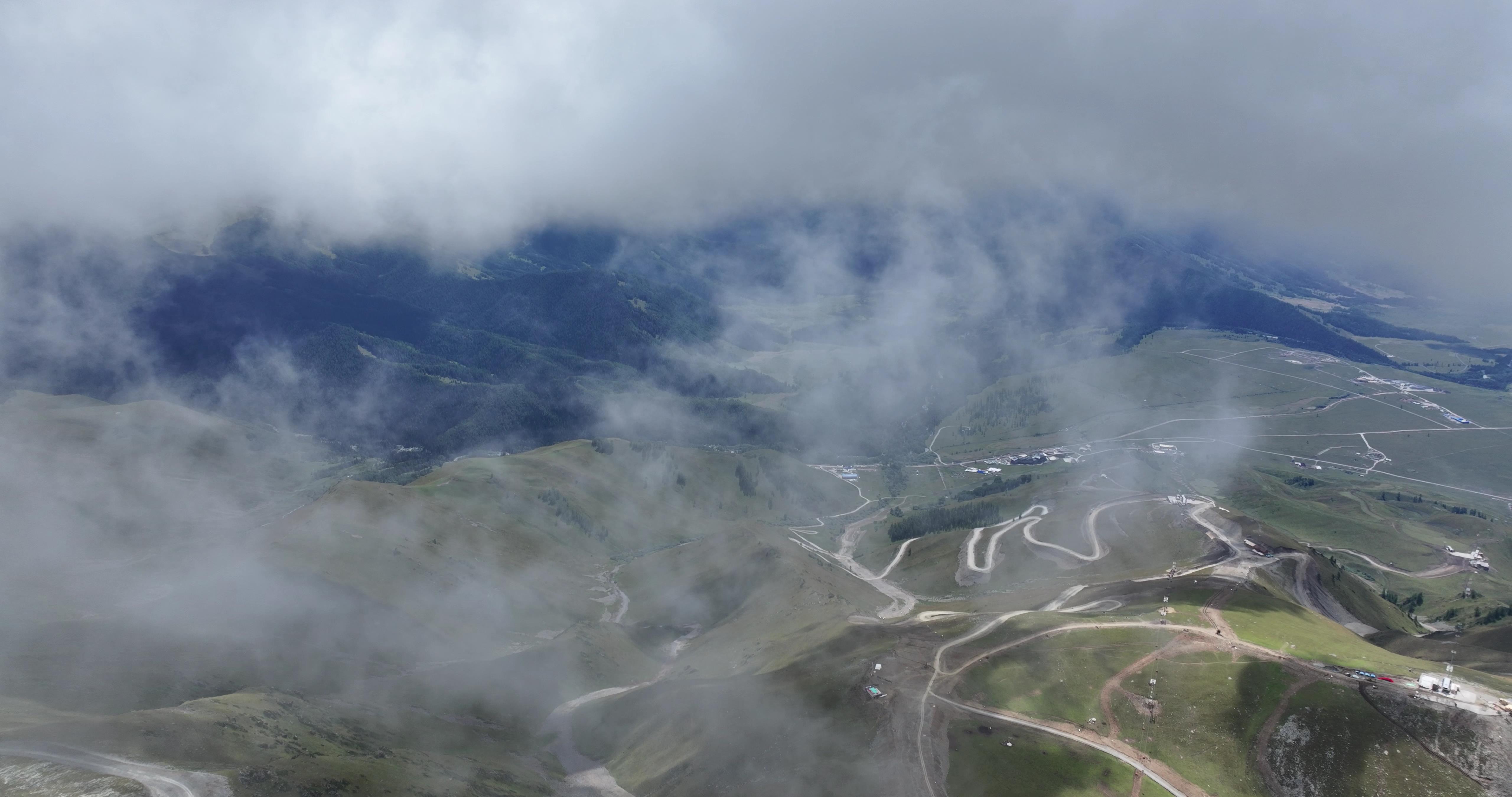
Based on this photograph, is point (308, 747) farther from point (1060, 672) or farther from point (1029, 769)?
point (1060, 672)

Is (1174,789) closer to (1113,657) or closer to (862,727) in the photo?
(1113,657)

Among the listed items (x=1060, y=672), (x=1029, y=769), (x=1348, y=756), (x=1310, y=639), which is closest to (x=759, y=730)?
(x=1029, y=769)

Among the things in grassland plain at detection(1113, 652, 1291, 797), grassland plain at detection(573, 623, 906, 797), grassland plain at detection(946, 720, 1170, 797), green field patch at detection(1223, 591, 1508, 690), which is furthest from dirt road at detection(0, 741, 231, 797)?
green field patch at detection(1223, 591, 1508, 690)

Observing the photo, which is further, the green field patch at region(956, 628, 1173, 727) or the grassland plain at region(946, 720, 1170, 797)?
the green field patch at region(956, 628, 1173, 727)

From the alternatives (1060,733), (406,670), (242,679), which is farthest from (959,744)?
(242,679)

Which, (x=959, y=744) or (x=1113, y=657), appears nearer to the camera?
(x=959, y=744)

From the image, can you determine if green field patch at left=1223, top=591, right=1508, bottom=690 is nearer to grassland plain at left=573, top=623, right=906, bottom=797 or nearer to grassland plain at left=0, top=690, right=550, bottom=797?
grassland plain at left=573, top=623, right=906, bottom=797

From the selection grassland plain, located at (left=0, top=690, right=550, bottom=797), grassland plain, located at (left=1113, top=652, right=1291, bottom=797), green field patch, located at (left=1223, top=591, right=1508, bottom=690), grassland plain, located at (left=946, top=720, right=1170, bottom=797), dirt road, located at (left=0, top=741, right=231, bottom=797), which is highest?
dirt road, located at (left=0, top=741, right=231, bottom=797)
